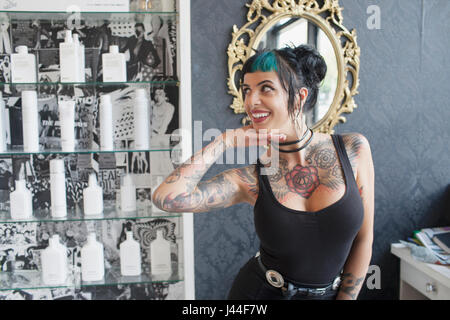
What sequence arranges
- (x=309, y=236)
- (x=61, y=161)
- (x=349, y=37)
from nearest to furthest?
(x=309, y=236), (x=61, y=161), (x=349, y=37)

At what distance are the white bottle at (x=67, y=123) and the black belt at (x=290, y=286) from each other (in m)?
0.87

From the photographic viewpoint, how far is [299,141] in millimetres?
1030

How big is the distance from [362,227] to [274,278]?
28 cm

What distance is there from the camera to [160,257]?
1.49 m

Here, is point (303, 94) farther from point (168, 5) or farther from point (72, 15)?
point (72, 15)

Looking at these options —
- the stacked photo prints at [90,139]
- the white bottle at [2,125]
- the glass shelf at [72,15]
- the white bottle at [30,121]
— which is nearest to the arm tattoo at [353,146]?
the stacked photo prints at [90,139]

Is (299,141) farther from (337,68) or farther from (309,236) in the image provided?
(337,68)

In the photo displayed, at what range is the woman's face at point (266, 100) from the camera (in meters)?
0.94

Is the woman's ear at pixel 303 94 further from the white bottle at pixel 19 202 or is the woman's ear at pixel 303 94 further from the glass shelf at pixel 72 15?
the white bottle at pixel 19 202

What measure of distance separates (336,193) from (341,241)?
0.40 ft

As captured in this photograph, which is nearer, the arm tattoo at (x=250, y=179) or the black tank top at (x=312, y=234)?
the black tank top at (x=312, y=234)

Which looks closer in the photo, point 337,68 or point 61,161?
point 61,161

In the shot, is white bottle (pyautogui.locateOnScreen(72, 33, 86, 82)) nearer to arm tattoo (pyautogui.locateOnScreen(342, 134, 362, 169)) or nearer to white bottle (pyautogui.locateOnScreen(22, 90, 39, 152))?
white bottle (pyautogui.locateOnScreen(22, 90, 39, 152))

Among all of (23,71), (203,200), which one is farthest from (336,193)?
(23,71)
